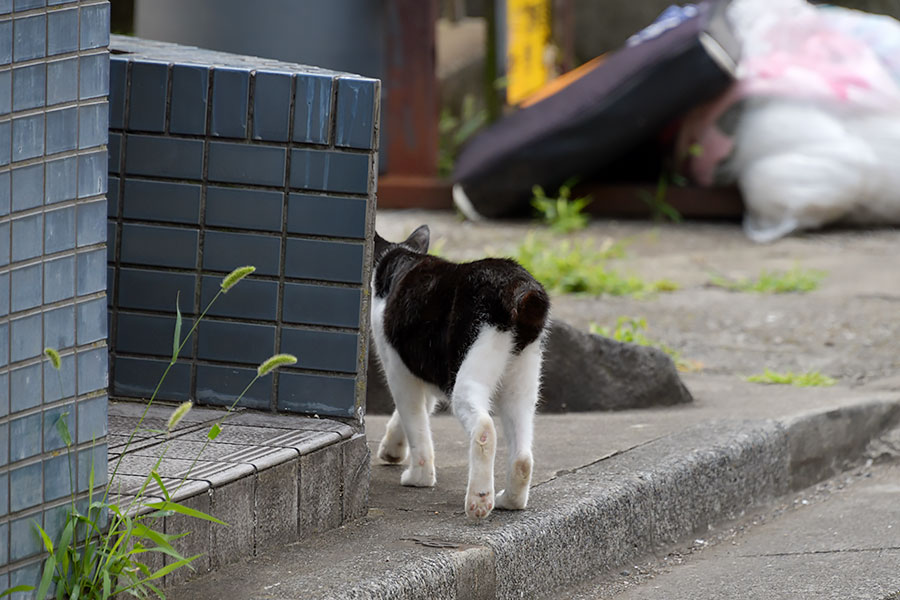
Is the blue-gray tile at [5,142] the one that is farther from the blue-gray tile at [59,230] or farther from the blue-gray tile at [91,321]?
the blue-gray tile at [91,321]

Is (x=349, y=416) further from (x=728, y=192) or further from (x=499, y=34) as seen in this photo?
(x=499, y=34)

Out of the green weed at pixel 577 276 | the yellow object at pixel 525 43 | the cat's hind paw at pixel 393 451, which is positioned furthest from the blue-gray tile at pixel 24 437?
the yellow object at pixel 525 43

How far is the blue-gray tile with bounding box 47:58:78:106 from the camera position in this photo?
1877mm

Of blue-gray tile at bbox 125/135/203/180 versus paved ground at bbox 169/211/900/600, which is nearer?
paved ground at bbox 169/211/900/600

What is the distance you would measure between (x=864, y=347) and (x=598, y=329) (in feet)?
3.73

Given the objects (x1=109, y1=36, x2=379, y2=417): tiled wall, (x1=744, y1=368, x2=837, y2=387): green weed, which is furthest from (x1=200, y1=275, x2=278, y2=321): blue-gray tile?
(x1=744, y1=368, x2=837, y2=387): green weed

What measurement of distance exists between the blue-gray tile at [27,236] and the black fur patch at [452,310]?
1.03 meters

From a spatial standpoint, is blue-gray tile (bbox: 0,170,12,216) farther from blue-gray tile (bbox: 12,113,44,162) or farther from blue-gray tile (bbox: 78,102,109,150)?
blue-gray tile (bbox: 78,102,109,150)

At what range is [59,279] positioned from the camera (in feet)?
6.32

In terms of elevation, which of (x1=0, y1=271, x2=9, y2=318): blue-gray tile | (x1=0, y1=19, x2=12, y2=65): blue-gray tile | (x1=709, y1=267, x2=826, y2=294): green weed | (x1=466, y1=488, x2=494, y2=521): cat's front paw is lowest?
(x1=466, y1=488, x2=494, y2=521): cat's front paw

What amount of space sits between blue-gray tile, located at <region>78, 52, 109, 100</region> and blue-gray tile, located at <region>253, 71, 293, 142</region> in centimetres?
66

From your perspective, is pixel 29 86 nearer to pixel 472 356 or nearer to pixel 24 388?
pixel 24 388

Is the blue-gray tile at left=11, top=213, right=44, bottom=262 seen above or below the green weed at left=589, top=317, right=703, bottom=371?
above

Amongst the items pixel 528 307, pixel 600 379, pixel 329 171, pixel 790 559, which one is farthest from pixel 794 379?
pixel 329 171
